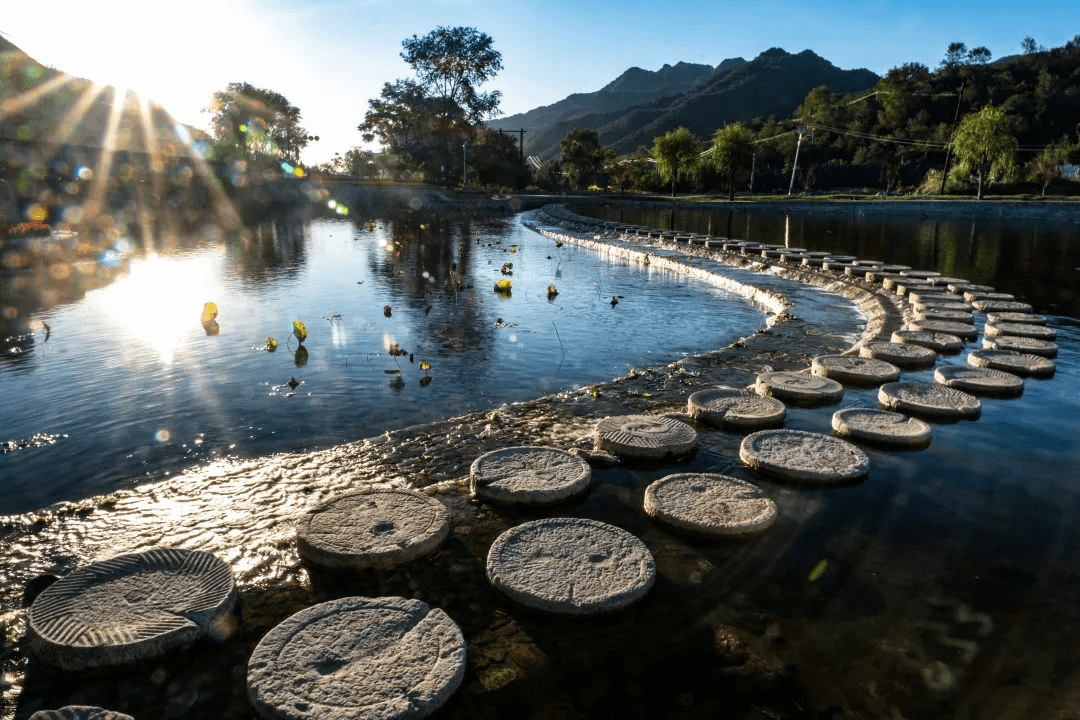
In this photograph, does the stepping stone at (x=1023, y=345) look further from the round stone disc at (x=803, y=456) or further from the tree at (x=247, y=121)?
the tree at (x=247, y=121)

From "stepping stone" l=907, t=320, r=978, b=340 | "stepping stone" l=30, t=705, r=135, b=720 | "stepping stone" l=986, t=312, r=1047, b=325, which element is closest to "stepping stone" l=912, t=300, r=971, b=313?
"stepping stone" l=986, t=312, r=1047, b=325

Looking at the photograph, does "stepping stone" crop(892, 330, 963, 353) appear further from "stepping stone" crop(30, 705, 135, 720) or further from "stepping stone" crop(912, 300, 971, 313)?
"stepping stone" crop(30, 705, 135, 720)

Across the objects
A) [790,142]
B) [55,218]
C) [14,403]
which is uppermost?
[790,142]

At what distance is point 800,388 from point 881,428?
1.35 m

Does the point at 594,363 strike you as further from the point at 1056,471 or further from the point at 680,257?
the point at 680,257

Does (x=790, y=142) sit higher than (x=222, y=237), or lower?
higher

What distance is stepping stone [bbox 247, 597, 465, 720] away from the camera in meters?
3.20

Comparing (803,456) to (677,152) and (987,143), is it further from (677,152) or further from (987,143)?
(677,152)

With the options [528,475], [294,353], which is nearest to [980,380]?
[528,475]

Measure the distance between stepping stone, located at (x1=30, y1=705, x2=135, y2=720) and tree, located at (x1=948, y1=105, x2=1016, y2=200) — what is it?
7038 centimetres

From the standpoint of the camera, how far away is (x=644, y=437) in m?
6.57

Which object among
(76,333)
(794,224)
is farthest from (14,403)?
(794,224)

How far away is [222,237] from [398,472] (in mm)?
33951

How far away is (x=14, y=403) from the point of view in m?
8.73
